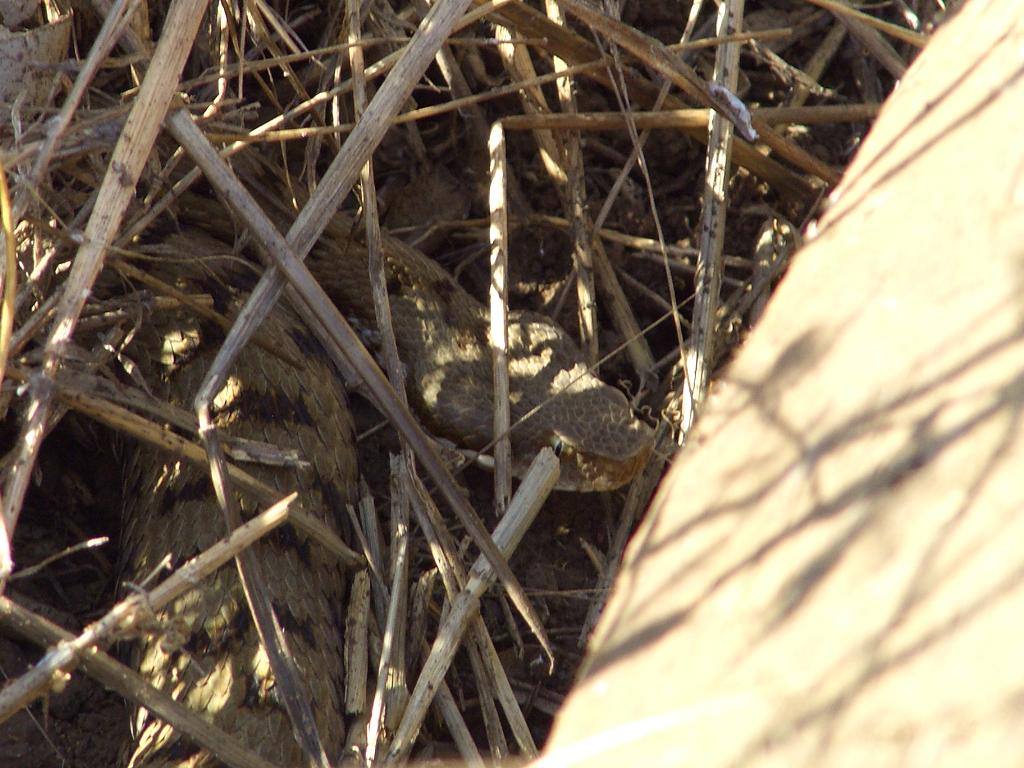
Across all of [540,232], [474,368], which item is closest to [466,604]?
[474,368]

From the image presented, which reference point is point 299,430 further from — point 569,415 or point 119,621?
point 119,621

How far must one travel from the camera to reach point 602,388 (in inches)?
124

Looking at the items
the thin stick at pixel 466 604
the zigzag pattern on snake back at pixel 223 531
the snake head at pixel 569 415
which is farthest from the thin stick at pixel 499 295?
the zigzag pattern on snake back at pixel 223 531

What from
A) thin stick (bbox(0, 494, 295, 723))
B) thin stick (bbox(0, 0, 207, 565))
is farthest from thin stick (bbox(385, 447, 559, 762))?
thin stick (bbox(0, 0, 207, 565))

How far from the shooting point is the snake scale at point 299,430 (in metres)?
2.53

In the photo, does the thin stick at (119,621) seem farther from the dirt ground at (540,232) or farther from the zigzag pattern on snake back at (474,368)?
the zigzag pattern on snake back at (474,368)

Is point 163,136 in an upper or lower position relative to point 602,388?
upper

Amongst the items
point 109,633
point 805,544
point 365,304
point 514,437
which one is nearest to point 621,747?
point 805,544

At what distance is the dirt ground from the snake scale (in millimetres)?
148

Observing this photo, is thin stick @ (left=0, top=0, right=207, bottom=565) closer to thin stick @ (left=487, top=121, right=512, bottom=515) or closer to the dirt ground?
the dirt ground

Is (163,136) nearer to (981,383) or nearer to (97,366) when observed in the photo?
(97,366)

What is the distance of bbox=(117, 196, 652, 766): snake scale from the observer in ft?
8.31

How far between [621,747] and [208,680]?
5.65 ft

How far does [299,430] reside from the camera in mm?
3059
